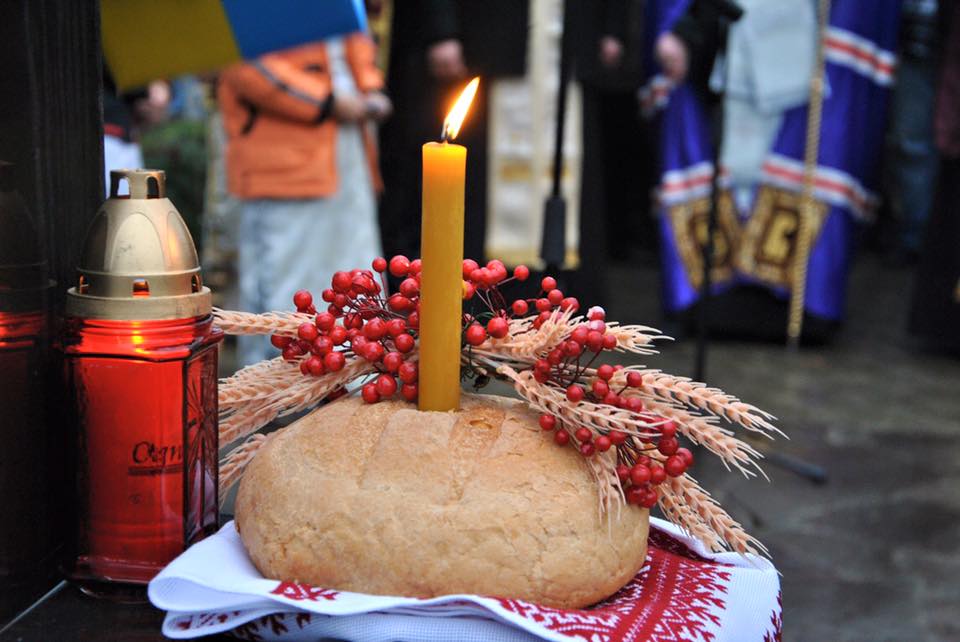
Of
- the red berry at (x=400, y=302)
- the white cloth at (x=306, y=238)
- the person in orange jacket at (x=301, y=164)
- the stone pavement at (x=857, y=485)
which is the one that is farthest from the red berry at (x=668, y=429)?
the white cloth at (x=306, y=238)

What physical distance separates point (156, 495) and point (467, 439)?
25cm

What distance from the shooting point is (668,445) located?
0.82 metres

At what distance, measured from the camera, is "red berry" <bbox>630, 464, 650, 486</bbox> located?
0.82 meters

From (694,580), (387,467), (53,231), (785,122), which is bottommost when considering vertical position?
(694,580)

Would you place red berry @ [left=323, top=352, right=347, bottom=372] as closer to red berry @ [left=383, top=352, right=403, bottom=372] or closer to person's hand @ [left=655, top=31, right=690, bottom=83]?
red berry @ [left=383, top=352, right=403, bottom=372]

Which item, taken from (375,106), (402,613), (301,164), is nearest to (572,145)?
(375,106)

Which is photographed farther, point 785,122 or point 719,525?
point 785,122

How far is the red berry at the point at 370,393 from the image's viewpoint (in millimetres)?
871

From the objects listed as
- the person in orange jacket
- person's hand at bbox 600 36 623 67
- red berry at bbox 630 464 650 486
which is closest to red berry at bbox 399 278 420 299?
red berry at bbox 630 464 650 486

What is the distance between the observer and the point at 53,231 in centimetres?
89

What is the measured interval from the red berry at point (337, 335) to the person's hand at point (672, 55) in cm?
410

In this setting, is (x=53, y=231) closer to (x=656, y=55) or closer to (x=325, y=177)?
(x=325, y=177)

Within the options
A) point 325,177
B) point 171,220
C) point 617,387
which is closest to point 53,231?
point 171,220

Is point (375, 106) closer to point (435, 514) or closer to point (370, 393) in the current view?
point (370, 393)
